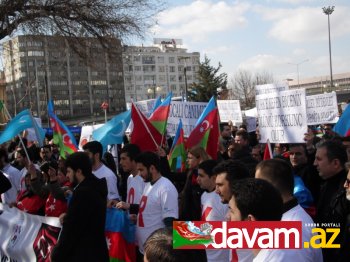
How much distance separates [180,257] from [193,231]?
0.33m


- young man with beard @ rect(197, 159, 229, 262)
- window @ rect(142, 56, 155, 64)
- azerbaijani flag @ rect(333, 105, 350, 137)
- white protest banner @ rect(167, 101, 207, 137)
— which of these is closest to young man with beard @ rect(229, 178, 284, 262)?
young man with beard @ rect(197, 159, 229, 262)

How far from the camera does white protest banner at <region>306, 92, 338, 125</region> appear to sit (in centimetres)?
948

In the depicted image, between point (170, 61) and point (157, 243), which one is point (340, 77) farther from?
point (157, 243)

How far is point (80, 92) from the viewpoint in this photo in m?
118

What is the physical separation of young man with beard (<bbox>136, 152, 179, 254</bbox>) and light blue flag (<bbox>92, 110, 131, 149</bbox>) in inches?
155

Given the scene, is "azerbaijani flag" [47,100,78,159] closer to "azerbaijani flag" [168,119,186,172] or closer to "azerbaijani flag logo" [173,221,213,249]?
"azerbaijani flag" [168,119,186,172]

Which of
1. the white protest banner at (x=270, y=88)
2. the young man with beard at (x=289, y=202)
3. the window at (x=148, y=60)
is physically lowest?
the young man with beard at (x=289, y=202)

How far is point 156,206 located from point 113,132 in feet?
14.3

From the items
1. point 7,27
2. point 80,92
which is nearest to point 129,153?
point 7,27

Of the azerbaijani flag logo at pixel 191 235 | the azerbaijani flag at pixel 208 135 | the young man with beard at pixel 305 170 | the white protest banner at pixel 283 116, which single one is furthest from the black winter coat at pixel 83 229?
the white protest banner at pixel 283 116

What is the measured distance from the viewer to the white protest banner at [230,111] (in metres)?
14.5

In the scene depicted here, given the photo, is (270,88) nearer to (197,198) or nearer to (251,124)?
(197,198)

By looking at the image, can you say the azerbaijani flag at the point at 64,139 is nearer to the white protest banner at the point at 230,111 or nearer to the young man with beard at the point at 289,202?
the young man with beard at the point at 289,202

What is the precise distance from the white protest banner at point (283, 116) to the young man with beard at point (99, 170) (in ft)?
8.48
